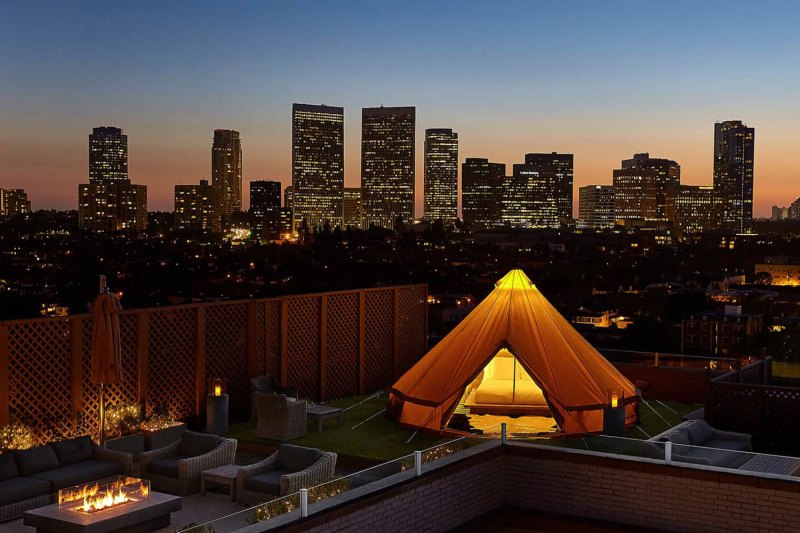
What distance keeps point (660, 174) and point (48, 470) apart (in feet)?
502

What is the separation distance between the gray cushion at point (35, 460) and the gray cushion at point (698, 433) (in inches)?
224

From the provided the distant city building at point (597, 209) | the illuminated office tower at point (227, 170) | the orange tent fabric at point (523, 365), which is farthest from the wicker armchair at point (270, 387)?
the distant city building at point (597, 209)

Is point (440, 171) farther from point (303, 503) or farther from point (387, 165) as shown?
point (303, 503)

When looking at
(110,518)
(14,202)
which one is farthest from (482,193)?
(110,518)

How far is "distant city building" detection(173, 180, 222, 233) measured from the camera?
9088 centimetres

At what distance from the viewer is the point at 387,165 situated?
158000 millimetres

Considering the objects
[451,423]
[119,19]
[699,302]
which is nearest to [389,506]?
[451,423]

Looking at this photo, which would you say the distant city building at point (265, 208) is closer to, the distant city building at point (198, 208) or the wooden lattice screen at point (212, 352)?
the distant city building at point (198, 208)

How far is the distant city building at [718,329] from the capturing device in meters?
37.1

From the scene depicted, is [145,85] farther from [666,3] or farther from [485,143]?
[485,143]

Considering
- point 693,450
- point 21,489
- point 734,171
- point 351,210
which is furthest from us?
point 351,210

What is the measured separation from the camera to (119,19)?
25828mm

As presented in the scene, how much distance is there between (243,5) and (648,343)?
1942cm

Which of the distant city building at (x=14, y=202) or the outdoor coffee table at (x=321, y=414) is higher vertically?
the distant city building at (x=14, y=202)
